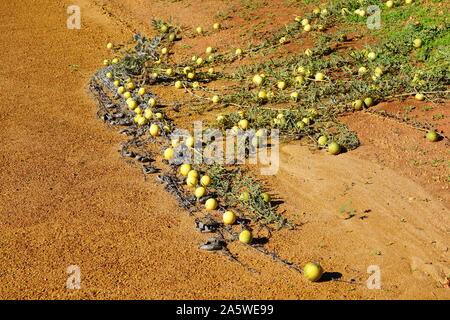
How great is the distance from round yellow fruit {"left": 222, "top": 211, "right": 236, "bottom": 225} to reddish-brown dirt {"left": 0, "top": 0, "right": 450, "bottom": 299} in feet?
1.10

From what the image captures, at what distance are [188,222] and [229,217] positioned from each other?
1.68 ft

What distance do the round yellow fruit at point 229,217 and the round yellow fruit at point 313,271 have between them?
1.05 metres

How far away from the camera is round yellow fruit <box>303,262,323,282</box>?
13.1 ft

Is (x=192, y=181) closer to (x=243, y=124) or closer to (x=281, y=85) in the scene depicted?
(x=243, y=124)

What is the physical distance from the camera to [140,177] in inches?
224

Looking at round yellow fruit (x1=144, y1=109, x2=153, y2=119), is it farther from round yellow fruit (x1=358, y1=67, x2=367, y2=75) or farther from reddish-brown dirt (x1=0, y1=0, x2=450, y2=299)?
round yellow fruit (x1=358, y1=67, x2=367, y2=75)

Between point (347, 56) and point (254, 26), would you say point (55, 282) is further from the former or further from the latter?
point (254, 26)

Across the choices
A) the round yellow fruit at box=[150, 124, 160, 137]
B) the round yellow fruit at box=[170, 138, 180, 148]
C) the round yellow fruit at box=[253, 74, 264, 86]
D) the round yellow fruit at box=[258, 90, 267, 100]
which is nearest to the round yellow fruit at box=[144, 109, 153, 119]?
the round yellow fruit at box=[150, 124, 160, 137]

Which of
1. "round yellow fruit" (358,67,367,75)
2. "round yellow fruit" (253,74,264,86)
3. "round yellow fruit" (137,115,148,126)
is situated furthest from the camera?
"round yellow fruit" (253,74,264,86)

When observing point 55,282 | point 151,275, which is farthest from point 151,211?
point 55,282

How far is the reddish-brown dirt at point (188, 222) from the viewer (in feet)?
13.3

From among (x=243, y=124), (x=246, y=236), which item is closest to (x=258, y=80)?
(x=243, y=124)

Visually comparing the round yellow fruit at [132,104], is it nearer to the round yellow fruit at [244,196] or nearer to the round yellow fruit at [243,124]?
the round yellow fruit at [243,124]

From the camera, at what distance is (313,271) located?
398 centimetres
